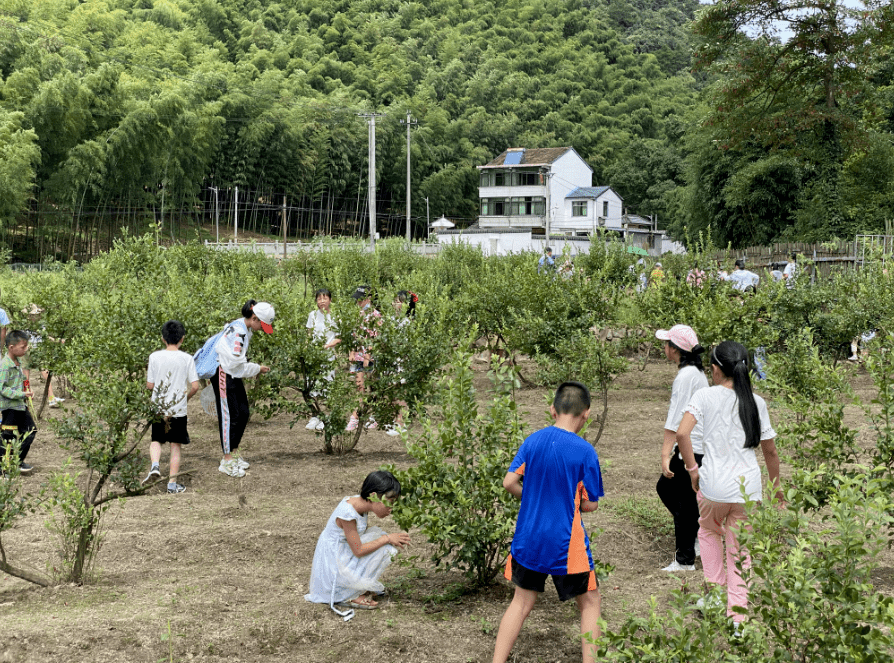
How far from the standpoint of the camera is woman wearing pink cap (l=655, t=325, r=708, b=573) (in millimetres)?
5168

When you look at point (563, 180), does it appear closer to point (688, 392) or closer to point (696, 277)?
point (696, 277)

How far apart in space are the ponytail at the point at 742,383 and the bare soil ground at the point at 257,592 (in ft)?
2.51

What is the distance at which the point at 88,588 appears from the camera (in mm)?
5207

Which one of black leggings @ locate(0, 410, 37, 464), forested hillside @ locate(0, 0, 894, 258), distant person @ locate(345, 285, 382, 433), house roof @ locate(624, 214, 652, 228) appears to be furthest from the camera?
house roof @ locate(624, 214, 652, 228)

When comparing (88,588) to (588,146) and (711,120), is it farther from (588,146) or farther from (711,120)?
(588,146)

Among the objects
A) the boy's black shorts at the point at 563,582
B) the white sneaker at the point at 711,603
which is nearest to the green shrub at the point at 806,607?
the white sneaker at the point at 711,603

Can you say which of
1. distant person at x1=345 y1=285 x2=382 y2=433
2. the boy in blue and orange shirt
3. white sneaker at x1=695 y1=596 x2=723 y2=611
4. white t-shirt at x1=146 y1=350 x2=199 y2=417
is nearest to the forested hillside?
distant person at x1=345 y1=285 x2=382 y2=433

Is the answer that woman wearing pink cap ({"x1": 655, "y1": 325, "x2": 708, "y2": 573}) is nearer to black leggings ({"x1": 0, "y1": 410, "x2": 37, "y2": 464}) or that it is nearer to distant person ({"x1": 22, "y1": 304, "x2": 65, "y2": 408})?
black leggings ({"x1": 0, "y1": 410, "x2": 37, "y2": 464})

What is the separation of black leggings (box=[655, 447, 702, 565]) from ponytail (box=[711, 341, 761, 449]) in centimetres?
119

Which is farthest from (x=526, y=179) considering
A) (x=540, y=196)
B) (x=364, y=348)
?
(x=364, y=348)

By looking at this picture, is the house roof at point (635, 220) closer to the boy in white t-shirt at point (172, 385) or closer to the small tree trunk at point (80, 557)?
the boy in white t-shirt at point (172, 385)

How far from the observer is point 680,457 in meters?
5.37

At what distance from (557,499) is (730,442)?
109cm

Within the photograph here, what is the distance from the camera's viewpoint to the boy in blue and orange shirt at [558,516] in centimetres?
374
